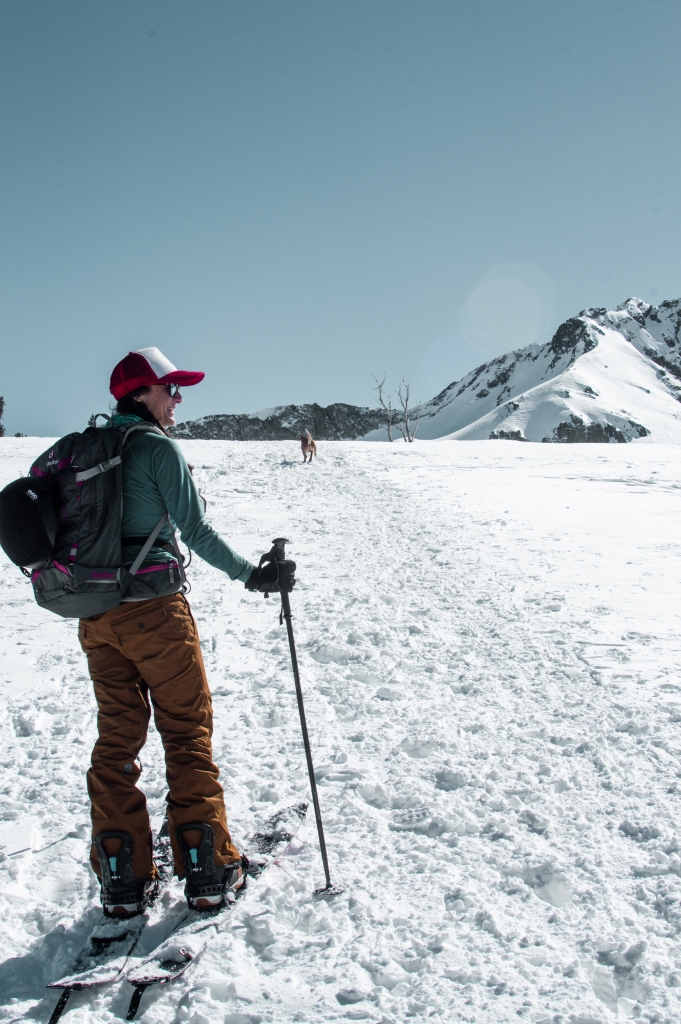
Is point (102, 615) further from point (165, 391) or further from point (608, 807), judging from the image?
point (608, 807)

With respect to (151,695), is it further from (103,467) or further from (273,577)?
(103,467)

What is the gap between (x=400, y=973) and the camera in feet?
7.21

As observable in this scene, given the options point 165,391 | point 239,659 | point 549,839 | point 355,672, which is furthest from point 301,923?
point 239,659

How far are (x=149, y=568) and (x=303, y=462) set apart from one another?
59.0ft

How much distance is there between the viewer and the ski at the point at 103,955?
2.16m

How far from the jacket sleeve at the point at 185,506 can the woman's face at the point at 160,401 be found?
26cm

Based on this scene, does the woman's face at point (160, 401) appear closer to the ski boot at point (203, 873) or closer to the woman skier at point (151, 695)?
the woman skier at point (151, 695)

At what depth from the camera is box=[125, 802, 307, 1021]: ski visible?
218cm

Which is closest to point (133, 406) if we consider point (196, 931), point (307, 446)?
point (196, 931)

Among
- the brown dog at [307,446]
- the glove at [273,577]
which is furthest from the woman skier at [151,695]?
the brown dog at [307,446]

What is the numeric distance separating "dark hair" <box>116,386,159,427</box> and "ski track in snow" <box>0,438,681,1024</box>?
2.06m

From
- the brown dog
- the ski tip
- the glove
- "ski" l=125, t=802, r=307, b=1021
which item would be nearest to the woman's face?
the glove

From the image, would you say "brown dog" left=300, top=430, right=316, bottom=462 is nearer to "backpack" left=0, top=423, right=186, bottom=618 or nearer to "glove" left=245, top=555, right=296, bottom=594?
"glove" left=245, top=555, right=296, bottom=594

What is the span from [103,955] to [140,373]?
2.30m
